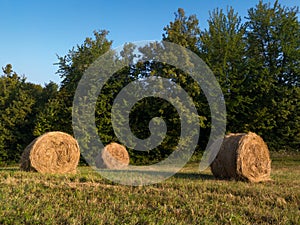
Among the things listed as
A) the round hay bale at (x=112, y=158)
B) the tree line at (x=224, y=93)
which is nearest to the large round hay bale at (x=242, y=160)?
the round hay bale at (x=112, y=158)

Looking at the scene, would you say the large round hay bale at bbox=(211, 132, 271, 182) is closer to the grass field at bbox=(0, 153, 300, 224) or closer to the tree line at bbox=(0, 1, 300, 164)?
the grass field at bbox=(0, 153, 300, 224)

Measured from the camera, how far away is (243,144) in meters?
9.92

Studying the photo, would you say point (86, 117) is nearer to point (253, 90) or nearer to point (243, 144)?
point (253, 90)

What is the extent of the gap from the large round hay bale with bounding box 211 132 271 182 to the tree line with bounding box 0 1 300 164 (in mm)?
12487

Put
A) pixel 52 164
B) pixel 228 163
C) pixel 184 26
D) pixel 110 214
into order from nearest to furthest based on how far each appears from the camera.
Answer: pixel 110 214 → pixel 228 163 → pixel 52 164 → pixel 184 26

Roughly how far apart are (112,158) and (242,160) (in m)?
9.95

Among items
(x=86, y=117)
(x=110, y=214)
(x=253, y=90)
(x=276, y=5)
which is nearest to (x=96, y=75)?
(x=86, y=117)

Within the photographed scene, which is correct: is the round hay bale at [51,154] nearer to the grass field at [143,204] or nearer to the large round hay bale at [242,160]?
the grass field at [143,204]

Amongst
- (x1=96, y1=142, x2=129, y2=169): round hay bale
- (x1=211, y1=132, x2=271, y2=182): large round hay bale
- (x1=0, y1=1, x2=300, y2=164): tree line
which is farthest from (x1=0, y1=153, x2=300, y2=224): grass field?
(x1=0, y1=1, x2=300, y2=164): tree line

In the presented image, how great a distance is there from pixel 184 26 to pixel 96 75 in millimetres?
9372

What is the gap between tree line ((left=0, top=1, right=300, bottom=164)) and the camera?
23.5 meters

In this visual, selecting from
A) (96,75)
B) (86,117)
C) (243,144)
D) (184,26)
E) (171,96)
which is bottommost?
(243,144)

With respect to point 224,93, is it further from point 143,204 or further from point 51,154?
point 143,204

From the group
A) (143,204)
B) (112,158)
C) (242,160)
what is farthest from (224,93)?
(143,204)
